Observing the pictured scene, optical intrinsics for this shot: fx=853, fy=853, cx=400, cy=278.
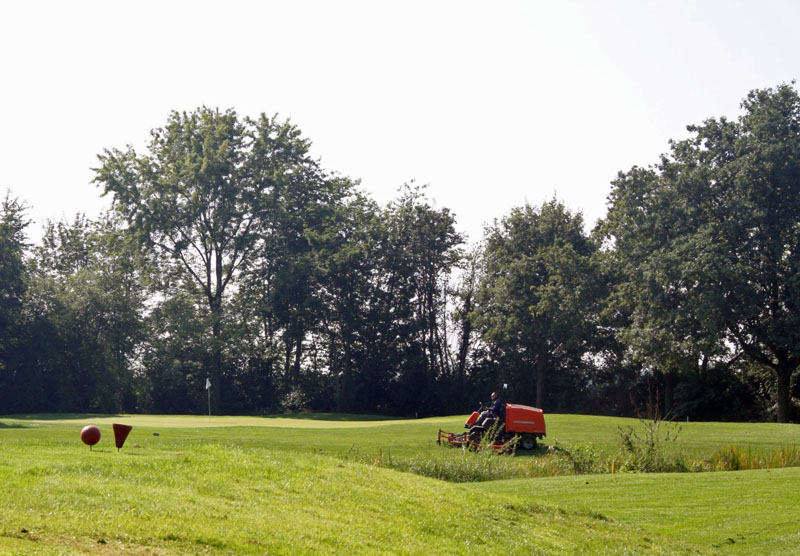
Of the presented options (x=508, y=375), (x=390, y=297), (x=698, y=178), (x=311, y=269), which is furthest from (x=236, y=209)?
(x=698, y=178)

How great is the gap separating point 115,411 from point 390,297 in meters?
20.7

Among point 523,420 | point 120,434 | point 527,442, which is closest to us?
point 120,434

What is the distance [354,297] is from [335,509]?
5130 cm

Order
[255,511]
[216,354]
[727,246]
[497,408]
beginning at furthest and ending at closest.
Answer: [216,354]
[727,246]
[497,408]
[255,511]

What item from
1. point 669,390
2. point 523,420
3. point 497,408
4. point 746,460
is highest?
point 669,390

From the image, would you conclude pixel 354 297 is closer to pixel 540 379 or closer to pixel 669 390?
pixel 540 379

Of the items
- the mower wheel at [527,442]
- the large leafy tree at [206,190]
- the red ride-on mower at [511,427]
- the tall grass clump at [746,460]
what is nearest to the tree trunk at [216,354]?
the large leafy tree at [206,190]

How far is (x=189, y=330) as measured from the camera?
57.0 meters

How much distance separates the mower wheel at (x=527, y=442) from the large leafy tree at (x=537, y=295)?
26.8 meters

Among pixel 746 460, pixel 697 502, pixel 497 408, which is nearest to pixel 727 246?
pixel 746 460

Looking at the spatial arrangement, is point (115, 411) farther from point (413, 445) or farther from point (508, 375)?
point (413, 445)

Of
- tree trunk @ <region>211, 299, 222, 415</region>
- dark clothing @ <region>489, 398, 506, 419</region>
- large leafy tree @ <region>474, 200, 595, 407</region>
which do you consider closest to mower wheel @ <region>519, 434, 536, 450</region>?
dark clothing @ <region>489, 398, 506, 419</region>

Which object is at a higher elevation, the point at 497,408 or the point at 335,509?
the point at 497,408

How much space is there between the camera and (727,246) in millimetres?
40344
